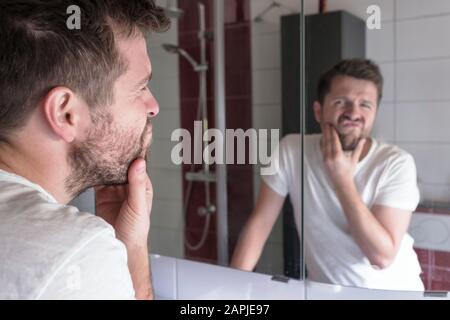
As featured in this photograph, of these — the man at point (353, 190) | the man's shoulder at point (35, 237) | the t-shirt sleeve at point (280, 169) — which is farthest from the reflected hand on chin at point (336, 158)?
the man's shoulder at point (35, 237)

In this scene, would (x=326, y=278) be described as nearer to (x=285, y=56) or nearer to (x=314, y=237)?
(x=314, y=237)

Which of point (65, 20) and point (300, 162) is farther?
point (300, 162)

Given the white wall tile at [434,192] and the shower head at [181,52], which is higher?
the shower head at [181,52]

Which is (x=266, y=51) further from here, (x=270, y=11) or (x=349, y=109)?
(x=349, y=109)

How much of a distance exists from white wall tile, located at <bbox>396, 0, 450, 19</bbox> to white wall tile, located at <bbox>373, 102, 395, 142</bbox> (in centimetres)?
20

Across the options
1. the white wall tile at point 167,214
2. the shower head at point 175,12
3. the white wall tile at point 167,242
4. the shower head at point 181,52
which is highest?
the shower head at point 175,12

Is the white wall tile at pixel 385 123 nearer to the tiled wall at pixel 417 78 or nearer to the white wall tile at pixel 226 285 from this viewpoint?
the tiled wall at pixel 417 78

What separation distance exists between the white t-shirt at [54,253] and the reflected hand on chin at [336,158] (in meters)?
0.64

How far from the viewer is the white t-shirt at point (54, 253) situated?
480 millimetres

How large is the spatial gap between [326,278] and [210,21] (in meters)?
0.81

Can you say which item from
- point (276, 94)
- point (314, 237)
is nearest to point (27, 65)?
point (276, 94)

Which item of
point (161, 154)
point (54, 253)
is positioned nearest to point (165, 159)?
point (161, 154)

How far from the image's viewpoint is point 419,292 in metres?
1.00

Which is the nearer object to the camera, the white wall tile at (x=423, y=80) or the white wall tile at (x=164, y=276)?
the white wall tile at (x=423, y=80)
